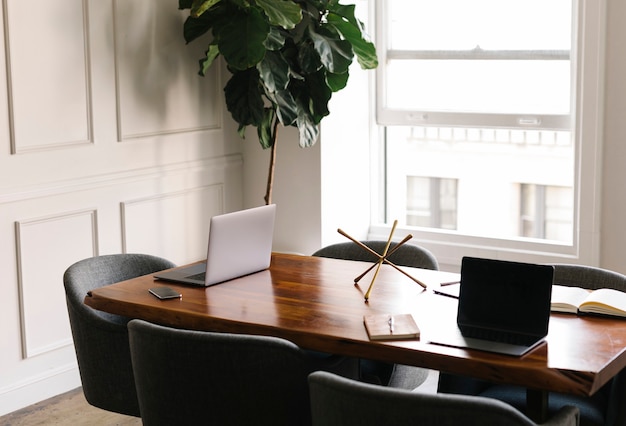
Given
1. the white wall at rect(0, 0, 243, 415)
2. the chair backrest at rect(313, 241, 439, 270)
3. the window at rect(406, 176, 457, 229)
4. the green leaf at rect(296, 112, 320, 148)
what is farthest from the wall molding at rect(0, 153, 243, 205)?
the chair backrest at rect(313, 241, 439, 270)

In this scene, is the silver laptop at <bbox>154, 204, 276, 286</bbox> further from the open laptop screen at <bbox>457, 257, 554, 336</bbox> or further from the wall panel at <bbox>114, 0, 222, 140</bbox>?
the wall panel at <bbox>114, 0, 222, 140</bbox>

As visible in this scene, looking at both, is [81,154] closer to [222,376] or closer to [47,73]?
[47,73]

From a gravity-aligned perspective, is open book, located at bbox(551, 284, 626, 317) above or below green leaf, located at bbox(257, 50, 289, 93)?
below

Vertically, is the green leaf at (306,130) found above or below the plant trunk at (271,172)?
above

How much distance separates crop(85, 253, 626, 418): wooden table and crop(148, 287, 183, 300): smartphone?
0.09 ft

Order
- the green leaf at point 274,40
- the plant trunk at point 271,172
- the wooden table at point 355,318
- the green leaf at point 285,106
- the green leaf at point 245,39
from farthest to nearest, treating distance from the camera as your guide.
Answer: the plant trunk at point 271,172
the green leaf at point 285,106
the green leaf at point 274,40
the green leaf at point 245,39
the wooden table at point 355,318

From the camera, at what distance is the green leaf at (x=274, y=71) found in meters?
4.48

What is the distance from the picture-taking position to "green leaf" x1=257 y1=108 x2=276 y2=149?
4824 mm

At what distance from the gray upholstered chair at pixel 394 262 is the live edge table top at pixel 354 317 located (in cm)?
20

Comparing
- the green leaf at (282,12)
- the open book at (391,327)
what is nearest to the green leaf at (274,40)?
A: the green leaf at (282,12)

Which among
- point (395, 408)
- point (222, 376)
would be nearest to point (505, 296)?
point (395, 408)

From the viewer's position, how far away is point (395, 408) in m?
2.08

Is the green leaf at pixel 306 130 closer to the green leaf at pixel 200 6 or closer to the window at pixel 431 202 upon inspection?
the green leaf at pixel 200 6

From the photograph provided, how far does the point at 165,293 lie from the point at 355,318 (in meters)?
0.71
